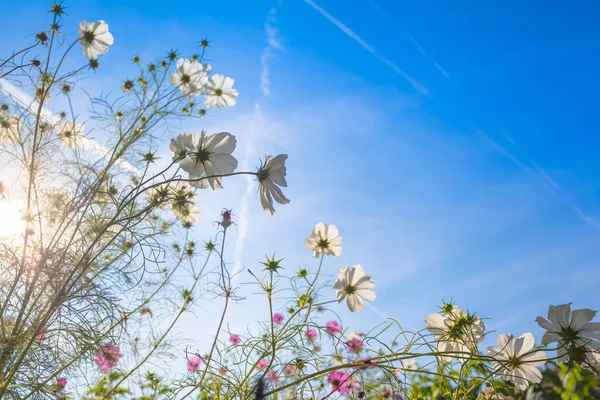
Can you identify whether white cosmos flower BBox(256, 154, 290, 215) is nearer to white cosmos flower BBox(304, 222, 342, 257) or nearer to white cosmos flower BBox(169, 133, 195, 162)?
white cosmos flower BBox(169, 133, 195, 162)

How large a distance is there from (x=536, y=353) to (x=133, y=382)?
134 centimetres

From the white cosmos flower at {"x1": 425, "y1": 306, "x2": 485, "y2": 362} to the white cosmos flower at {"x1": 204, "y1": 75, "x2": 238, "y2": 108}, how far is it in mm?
1759

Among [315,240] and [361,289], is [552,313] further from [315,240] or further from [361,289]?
[315,240]

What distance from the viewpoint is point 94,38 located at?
1.74 metres

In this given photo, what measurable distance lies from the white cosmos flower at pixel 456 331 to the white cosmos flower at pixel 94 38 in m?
1.60

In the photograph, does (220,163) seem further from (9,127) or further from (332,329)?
(9,127)

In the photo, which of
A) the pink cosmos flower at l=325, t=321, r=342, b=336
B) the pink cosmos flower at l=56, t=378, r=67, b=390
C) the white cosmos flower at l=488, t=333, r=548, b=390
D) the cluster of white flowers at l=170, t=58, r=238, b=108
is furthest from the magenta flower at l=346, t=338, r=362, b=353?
the cluster of white flowers at l=170, t=58, r=238, b=108

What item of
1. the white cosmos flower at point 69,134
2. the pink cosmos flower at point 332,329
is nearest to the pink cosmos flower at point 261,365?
the pink cosmos flower at point 332,329

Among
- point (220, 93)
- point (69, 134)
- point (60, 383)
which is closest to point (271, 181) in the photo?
point (60, 383)

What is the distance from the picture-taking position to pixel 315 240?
151 centimetres

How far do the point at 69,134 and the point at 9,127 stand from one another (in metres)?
0.21

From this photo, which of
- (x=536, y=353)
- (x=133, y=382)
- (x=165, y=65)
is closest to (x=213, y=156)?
(x=536, y=353)

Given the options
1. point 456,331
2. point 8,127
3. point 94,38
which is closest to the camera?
point 456,331

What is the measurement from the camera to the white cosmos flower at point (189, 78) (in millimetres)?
2006
